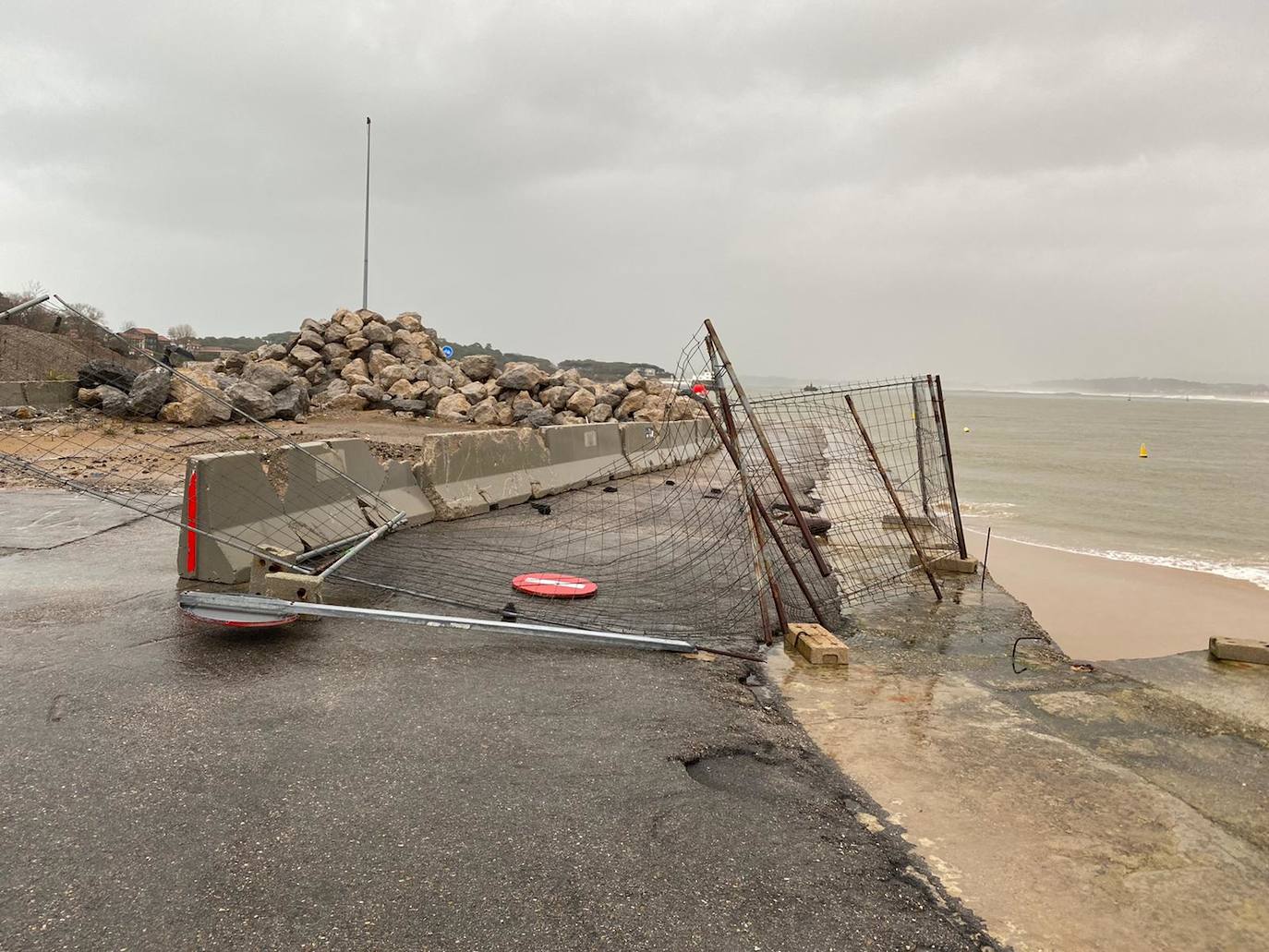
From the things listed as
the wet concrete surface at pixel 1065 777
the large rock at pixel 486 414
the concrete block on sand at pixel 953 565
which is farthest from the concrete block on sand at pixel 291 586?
the large rock at pixel 486 414

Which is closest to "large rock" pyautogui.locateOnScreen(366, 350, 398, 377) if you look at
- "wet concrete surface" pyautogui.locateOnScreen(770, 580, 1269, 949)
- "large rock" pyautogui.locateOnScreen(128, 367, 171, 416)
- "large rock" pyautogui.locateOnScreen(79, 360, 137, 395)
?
"large rock" pyautogui.locateOnScreen(79, 360, 137, 395)

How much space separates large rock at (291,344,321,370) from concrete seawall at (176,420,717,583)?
50.0ft

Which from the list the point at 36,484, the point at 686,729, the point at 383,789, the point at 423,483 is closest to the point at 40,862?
the point at 383,789

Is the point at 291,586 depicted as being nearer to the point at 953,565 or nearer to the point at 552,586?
the point at 552,586

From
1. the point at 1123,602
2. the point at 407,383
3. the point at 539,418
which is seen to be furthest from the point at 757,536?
the point at 407,383

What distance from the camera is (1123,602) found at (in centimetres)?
1077

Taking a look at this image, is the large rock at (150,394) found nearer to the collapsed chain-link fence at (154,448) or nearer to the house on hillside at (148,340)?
the collapsed chain-link fence at (154,448)

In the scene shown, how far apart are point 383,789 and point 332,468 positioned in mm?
6043

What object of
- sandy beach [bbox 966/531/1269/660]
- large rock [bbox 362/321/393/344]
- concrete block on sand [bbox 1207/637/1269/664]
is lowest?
sandy beach [bbox 966/531/1269/660]

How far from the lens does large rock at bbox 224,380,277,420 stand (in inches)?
821

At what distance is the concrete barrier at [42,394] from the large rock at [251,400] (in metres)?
3.88

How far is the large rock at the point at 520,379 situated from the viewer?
2792 centimetres

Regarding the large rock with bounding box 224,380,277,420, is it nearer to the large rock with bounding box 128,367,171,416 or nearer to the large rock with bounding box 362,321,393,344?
the large rock with bounding box 128,367,171,416

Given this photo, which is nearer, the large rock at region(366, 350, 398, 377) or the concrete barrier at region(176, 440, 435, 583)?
the concrete barrier at region(176, 440, 435, 583)
